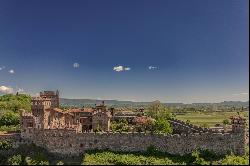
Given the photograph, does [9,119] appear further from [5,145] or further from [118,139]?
[118,139]

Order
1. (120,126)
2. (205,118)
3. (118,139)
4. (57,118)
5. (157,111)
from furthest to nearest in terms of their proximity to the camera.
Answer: (205,118) → (157,111) → (120,126) → (57,118) → (118,139)

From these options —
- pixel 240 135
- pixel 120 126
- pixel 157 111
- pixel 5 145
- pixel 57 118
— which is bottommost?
pixel 5 145

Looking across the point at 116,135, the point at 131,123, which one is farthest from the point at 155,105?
the point at 116,135

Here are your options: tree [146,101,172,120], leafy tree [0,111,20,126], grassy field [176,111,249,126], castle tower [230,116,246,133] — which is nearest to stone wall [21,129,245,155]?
castle tower [230,116,246,133]

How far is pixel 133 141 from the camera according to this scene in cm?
5988

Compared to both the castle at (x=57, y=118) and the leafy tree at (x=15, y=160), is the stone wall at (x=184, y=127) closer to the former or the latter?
the castle at (x=57, y=118)

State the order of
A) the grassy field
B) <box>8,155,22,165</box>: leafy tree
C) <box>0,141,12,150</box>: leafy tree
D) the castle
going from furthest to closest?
the grassy field
the castle
<box>0,141,12,150</box>: leafy tree
<box>8,155,22,165</box>: leafy tree

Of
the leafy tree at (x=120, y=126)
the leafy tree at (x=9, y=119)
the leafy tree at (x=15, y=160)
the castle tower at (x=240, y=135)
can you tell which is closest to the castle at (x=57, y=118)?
the leafy tree at (x=120, y=126)

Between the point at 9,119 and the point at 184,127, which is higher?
the point at 9,119

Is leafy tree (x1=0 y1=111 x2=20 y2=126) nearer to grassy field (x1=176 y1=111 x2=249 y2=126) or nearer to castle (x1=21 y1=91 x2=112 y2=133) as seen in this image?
castle (x1=21 y1=91 x2=112 y2=133)

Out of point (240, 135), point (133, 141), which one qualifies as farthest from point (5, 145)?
point (240, 135)

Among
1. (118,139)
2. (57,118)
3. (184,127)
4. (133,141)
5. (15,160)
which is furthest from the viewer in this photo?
(57,118)

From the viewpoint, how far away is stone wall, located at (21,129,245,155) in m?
56.9

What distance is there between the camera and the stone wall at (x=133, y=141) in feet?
187
